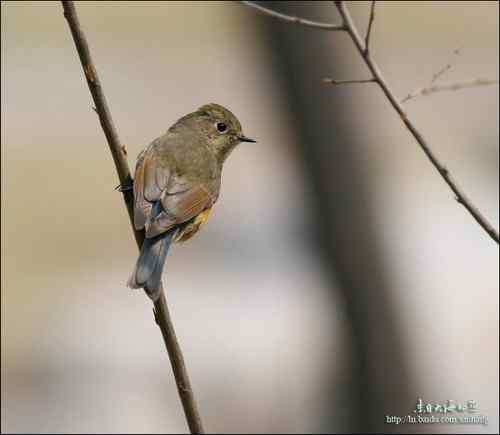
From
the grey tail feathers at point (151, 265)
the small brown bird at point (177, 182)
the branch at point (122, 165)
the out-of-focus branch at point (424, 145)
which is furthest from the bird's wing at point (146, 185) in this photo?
the out-of-focus branch at point (424, 145)

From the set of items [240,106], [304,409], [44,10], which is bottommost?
[304,409]

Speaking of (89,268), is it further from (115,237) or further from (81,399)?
(81,399)

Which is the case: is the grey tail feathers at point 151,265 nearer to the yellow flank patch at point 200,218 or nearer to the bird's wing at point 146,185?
the bird's wing at point 146,185

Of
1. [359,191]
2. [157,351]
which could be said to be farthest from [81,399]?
[359,191]

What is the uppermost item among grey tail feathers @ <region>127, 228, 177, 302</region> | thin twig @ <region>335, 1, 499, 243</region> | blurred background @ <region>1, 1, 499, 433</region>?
thin twig @ <region>335, 1, 499, 243</region>

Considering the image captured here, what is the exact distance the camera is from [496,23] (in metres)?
9.61

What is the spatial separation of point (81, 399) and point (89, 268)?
1.43 metres

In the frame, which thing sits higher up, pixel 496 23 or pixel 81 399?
pixel 496 23

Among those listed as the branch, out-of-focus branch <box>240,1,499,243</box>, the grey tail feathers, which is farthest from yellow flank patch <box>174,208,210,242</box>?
out-of-focus branch <box>240,1,499,243</box>

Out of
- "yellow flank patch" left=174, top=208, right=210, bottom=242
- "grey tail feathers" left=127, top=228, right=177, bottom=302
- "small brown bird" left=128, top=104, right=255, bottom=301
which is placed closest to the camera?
"grey tail feathers" left=127, top=228, right=177, bottom=302

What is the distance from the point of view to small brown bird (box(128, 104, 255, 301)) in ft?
10.1

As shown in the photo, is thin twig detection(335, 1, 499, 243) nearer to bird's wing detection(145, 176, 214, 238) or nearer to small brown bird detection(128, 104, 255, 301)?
small brown bird detection(128, 104, 255, 301)

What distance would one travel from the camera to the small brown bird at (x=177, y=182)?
10.1 feet

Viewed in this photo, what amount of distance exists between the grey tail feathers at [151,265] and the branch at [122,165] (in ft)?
0.24
